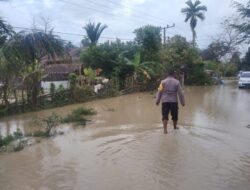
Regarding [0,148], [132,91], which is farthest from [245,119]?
[132,91]

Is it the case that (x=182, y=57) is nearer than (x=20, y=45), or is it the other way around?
(x=20, y=45)

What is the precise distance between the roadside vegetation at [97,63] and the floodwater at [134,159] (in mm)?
2536

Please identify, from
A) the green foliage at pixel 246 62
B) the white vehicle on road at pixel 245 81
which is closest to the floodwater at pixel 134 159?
the white vehicle on road at pixel 245 81

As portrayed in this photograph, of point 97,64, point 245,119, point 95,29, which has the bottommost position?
point 245,119

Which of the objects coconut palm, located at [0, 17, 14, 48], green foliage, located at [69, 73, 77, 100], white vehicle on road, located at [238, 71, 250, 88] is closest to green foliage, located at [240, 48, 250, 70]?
white vehicle on road, located at [238, 71, 250, 88]

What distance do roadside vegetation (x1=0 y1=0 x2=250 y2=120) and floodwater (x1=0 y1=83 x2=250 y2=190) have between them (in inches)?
99.8

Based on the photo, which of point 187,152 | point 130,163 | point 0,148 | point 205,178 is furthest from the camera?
point 0,148

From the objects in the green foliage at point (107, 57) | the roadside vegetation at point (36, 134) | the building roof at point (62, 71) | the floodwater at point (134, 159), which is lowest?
the floodwater at point (134, 159)

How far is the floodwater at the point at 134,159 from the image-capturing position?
6.97m

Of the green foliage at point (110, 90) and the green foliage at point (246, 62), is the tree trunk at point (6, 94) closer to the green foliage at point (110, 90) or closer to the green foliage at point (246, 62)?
the green foliage at point (110, 90)

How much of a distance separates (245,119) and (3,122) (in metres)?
9.02

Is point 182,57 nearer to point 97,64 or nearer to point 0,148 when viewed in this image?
point 97,64

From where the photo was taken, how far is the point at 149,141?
1040 centimetres

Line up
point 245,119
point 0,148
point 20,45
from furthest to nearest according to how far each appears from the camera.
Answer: point 245,119
point 20,45
point 0,148
